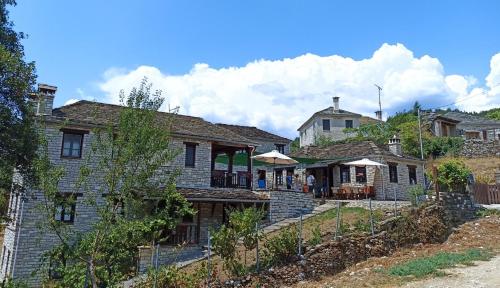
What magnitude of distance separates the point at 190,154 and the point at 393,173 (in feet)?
50.4

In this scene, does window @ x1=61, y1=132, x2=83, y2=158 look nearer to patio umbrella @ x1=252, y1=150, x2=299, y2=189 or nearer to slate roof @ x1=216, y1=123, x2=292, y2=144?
patio umbrella @ x1=252, y1=150, x2=299, y2=189

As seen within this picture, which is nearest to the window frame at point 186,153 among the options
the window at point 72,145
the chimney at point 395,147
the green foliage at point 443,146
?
the window at point 72,145

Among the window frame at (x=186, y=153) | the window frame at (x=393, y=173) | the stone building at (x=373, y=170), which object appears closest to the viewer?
the window frame at (x=186, y=153)

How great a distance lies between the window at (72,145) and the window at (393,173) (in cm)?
2032

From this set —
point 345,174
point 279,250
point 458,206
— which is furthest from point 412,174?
point 279,250

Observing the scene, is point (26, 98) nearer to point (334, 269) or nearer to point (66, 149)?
point (66, 149)

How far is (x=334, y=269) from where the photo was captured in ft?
43.1

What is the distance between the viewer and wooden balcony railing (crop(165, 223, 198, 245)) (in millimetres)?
17359

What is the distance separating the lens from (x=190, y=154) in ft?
67.7

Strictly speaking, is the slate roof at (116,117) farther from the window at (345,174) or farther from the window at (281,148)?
the window at (281,148)

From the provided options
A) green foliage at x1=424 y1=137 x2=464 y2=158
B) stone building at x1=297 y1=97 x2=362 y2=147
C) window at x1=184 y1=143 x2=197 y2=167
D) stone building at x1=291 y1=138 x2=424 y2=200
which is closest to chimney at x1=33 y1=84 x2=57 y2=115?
window at x1=184 y1=143 x2=197 y2=167

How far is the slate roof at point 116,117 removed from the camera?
18.2m

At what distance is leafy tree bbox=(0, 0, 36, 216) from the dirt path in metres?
12.8

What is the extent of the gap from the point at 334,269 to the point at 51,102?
14.5 metres
